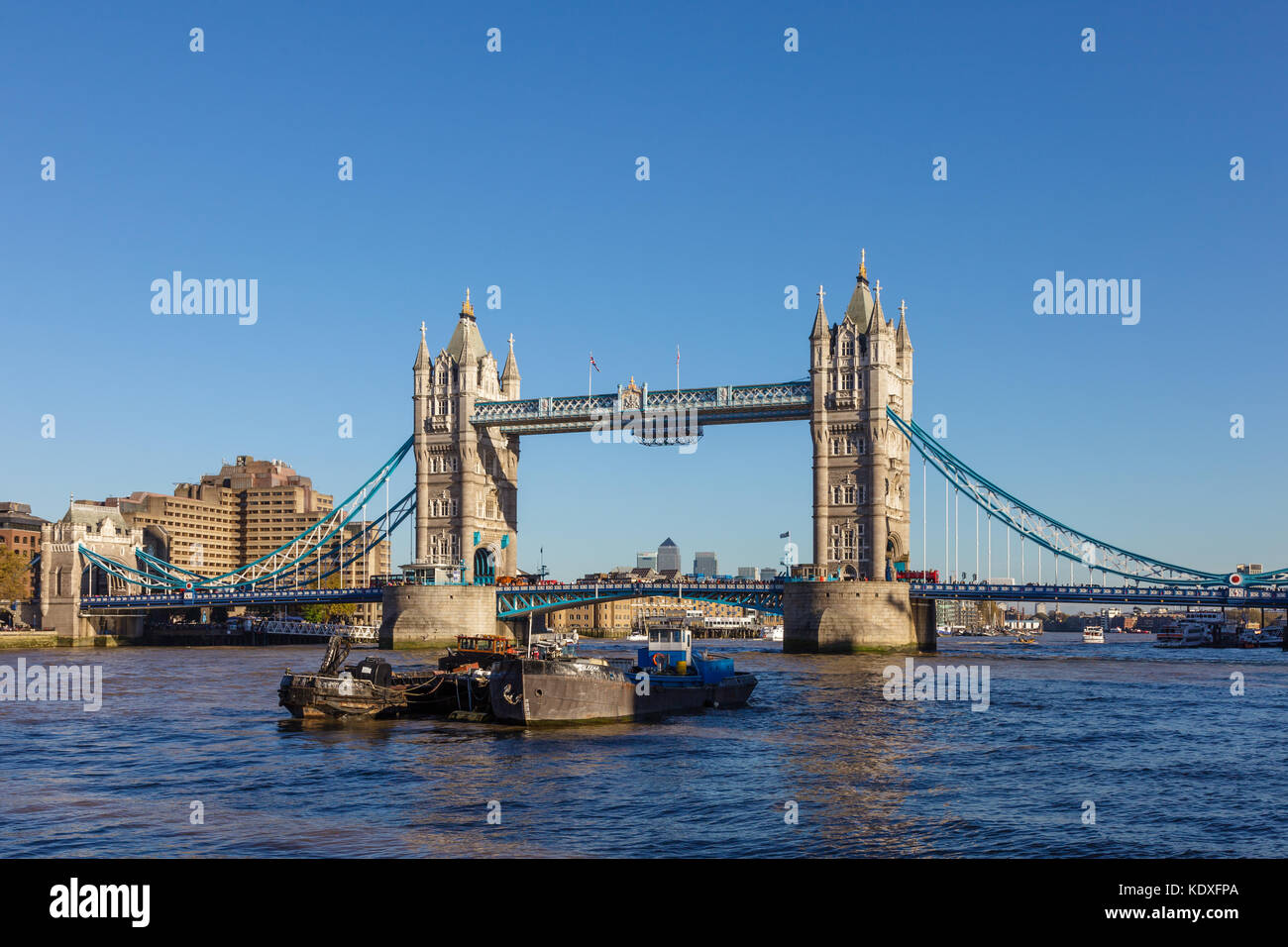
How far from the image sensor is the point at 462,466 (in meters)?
128

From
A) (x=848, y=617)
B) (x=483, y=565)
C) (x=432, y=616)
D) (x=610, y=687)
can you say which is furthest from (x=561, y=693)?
(x=483, y=565)

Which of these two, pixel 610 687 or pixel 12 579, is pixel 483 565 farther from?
pixel 610 687

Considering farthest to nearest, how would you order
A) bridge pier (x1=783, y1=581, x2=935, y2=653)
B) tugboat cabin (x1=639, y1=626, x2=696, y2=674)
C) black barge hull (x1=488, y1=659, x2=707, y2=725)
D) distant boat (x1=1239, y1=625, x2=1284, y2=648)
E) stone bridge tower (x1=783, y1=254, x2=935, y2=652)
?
distant boat (x1=1239, y1=625, x2=1284, y2=648), stone bridge tower (x1=783, y1=254, x2=935, y2=652), bridge pier (x1=783, y1=581, x2=935, y2=653), tugboat cabin (x1=639, y1=626, x2=696, y2=674), black barge hull (x1=488, y1=659, x2=707, y2=725)

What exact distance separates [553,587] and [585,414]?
700 inches

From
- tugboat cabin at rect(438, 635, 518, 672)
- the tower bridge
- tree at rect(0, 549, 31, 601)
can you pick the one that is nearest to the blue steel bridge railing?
the tower bridge

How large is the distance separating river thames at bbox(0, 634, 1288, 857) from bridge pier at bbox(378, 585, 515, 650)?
5559 cm

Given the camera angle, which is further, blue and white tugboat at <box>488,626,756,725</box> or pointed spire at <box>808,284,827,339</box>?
pointed spire at <box>808,284,827,339</box>

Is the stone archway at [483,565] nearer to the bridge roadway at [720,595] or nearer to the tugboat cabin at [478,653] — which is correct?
the bridge roadway at [720,595]

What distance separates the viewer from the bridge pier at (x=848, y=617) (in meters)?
98.2

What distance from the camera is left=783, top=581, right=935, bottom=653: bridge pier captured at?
98250mm

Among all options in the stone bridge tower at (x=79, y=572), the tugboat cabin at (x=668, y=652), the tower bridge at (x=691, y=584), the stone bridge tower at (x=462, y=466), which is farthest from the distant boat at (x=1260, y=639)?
the stone bridge tower at (x=79, y=572)

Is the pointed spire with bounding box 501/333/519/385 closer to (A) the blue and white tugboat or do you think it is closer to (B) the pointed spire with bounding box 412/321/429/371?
(B) the pointed spire with bounding box 412/321/429/371

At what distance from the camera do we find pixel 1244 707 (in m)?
56.8
